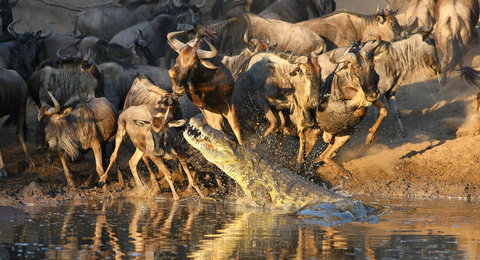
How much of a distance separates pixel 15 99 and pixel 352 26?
590cm

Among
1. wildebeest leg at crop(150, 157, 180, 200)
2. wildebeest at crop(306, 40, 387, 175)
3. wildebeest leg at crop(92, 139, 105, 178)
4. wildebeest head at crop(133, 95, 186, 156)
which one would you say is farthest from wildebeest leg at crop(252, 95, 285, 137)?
wildebeest leg at crop(92, 139, 105, 178)

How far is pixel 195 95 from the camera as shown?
12.1 meters

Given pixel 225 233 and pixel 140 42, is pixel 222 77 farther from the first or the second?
pixel 140 42

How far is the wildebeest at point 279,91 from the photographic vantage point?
13.0 m

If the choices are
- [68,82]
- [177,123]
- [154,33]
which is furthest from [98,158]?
[154,33]

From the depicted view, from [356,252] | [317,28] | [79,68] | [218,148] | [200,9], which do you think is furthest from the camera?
[200,9]

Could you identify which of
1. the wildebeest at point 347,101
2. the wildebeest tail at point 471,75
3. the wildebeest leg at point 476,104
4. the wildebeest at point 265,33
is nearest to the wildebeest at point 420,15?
the wildebeest tail at point 471,75

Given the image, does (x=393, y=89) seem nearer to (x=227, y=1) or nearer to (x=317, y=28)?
(x=317, y=28)

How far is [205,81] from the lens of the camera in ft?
39.4

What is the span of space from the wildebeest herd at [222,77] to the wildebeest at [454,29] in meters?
0.02

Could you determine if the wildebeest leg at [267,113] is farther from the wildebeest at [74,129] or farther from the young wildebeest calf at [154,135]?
the wildebeest at [74,129]

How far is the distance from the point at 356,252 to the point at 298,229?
4.10 feet

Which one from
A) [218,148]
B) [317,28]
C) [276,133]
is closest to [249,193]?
[218,148]

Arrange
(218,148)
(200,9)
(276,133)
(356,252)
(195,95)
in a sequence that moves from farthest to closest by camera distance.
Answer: (200,9) → (276,133) → (195,95) → (218,148) → (356,252)
